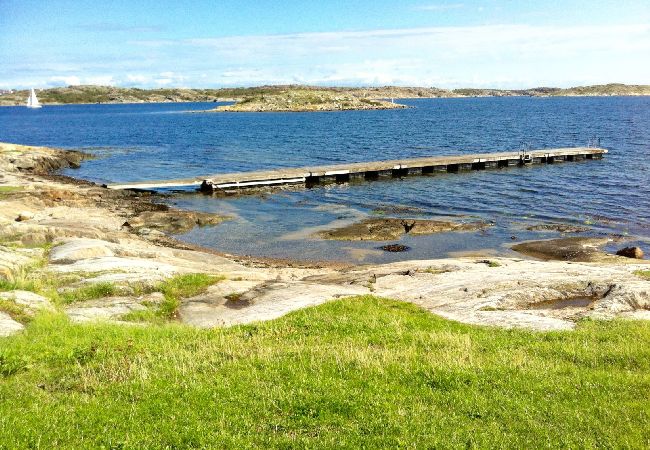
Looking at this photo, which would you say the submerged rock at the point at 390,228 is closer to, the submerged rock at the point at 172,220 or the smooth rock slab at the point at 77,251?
the submerged rock at the point at 172,220

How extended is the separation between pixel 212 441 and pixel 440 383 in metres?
5.41

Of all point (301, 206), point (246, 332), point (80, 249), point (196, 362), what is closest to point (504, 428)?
point (196, 362)

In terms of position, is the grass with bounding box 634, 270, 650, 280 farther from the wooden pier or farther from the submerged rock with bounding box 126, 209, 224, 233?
the wooden pier

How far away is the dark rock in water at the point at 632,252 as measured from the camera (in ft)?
110

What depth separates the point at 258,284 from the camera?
24656 mm

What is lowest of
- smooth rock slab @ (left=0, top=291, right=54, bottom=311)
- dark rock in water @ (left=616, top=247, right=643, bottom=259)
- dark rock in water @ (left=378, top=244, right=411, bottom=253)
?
dark rock in water @ (left=378, top=244, right=411, bottom=253)

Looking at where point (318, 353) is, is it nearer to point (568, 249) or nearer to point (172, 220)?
point (568, 249)

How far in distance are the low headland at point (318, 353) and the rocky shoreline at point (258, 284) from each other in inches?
4.7

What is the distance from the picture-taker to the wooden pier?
59.1 metres

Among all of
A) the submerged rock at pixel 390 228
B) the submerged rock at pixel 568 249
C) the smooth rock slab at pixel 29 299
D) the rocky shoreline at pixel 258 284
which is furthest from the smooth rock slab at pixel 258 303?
the submerged rock at pixel 568 249

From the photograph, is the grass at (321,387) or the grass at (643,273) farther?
the grass at (643,273)

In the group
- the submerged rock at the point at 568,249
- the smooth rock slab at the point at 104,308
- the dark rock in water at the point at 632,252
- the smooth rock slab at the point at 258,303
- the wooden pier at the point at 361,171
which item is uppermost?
the wooden pier at the point at 361,171

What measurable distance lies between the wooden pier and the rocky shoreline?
23.0 meters

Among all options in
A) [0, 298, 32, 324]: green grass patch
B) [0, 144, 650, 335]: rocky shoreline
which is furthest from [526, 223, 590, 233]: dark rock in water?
[0, 298, 32, 324]: green grass patch
